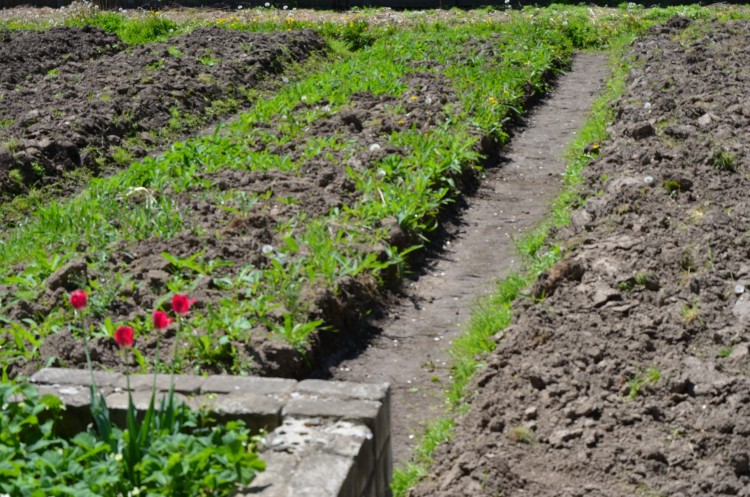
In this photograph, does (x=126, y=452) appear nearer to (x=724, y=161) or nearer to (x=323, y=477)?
(x=323, y=477)

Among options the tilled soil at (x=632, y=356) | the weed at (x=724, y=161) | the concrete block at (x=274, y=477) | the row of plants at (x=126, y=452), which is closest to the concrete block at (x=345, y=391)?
the row of plants at (x=126, y=452)

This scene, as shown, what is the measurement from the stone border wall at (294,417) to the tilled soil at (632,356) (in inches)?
24.8

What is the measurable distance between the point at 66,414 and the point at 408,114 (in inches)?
258

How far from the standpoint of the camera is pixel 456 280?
7.20 metres

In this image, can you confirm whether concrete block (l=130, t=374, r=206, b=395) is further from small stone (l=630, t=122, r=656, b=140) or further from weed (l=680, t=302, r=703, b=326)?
small stone (l=630, t=122, r=656, b=140)

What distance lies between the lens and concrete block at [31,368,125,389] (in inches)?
174

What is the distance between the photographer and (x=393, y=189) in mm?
8039

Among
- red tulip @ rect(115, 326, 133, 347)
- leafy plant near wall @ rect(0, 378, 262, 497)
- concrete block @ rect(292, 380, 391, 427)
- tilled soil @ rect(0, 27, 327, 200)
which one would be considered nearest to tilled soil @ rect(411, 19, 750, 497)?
concrete block @ rect(292, 380, 391, 427)

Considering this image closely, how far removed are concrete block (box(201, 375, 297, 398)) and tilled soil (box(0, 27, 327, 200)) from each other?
506 cm

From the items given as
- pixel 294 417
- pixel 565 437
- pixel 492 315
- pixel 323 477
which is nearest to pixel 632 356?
pixel 565 437

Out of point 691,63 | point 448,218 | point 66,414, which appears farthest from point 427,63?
point 66,414

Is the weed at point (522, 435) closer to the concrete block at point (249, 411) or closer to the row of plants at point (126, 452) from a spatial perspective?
the concrete block at point (249, 411)

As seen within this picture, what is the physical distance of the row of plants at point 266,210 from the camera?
587cm

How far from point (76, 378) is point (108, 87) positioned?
8237mm
